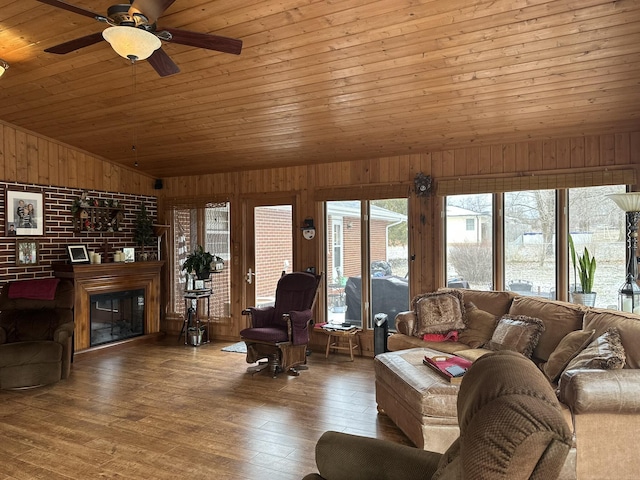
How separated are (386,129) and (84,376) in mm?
4138

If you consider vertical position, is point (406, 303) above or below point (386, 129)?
below

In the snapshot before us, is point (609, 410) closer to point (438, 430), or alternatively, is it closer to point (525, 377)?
point (438, 430)

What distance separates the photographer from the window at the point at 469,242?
5.11 m

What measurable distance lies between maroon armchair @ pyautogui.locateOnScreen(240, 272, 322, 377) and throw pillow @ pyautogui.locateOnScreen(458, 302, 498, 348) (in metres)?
Result: 1.69

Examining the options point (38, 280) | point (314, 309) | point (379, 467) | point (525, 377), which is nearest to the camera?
A: point (525, 377)

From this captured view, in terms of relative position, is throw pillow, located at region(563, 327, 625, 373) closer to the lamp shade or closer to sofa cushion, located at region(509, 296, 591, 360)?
sofa cushion, located at region(509, 296, 591, 360)

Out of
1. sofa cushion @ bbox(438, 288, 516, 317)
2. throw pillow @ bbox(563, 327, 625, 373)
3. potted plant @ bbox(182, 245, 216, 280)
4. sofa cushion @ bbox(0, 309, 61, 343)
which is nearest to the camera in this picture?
throw pillow @ bbox(563, 327, 625, 373)

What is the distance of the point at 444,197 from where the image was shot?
17.4ft

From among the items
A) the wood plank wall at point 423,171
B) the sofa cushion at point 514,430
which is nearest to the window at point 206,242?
the wood plank wall at point 423,171

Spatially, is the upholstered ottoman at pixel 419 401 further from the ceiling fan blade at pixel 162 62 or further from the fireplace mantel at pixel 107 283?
the fireplace mantel at pixel 107 283

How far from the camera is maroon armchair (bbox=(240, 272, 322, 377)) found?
4930 millimetres

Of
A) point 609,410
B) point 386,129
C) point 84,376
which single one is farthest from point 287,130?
point 609,410

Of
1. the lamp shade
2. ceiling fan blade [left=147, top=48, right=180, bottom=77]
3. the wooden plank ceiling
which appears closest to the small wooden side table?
the wooden plank ceiling

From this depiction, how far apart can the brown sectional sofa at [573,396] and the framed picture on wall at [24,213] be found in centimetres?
437
